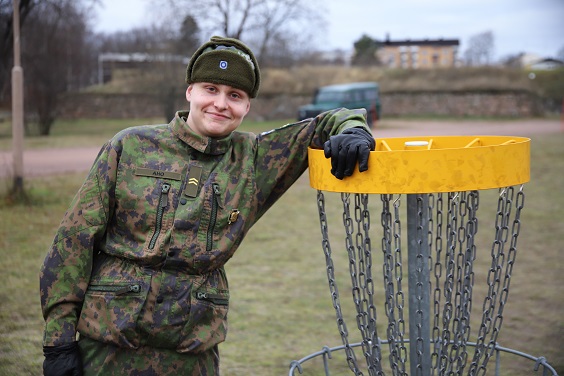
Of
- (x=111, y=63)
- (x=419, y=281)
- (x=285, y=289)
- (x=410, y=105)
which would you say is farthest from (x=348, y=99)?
(x=111, y=63)

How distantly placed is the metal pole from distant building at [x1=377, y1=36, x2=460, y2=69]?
8447 cm

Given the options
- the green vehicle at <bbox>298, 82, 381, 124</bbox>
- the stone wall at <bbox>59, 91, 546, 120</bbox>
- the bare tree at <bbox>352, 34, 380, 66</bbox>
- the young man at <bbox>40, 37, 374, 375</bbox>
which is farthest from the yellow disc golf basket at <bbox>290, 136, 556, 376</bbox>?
the bare tree at <bbox>352, 34, 380, 66</bbox>

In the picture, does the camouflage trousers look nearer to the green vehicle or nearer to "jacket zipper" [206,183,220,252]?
"jacket zipper" [206,183,220,252]

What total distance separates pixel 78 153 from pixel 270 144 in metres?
15.7

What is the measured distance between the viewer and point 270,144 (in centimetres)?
258

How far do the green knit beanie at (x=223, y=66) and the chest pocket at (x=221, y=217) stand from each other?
33 centimetres

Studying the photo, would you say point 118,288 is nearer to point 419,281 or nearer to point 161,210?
point 161,210

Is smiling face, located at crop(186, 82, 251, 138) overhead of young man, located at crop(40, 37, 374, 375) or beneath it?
overhead

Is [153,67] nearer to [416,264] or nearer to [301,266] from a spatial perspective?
[301,266]

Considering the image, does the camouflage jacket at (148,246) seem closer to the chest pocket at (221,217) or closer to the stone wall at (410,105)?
the chest pocket at (221,217)

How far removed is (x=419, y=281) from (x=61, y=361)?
4.20 ft

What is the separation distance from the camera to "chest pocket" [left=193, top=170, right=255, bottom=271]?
2.34m

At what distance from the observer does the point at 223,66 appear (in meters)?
2.40

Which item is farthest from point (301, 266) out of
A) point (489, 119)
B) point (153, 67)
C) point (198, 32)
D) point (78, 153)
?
point (489, 119)
